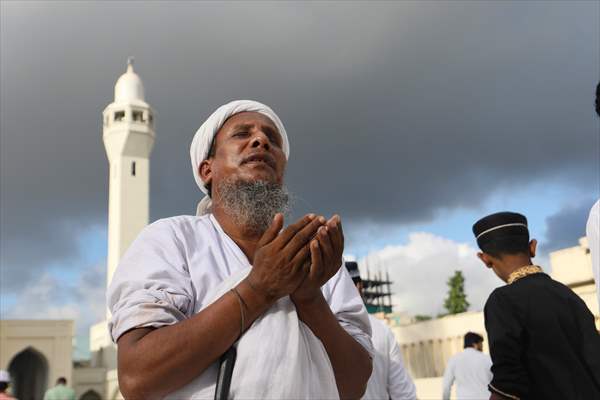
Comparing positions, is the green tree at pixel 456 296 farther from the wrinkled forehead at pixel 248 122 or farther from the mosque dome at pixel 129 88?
the wrinkled forehead at pixel 248 122

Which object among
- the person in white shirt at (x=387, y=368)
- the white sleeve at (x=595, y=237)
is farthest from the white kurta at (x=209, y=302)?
the person in white shirt at (x=387, y=368)

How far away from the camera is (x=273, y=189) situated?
177 centimetres

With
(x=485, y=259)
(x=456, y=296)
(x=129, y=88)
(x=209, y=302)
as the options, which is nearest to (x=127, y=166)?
(x=129, y=88)

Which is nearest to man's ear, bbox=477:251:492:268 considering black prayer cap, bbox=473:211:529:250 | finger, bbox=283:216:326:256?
black prayer cap, bbox=473:211:529:250

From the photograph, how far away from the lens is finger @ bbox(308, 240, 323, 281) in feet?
4.40

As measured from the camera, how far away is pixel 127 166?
1249 inches

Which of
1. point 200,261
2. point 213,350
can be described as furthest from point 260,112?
point 213,350

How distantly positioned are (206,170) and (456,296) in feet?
109

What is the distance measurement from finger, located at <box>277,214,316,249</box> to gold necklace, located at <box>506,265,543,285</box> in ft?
4.75

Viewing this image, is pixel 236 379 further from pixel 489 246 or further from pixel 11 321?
pixel 11 321

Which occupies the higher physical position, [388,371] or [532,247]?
[532,247]

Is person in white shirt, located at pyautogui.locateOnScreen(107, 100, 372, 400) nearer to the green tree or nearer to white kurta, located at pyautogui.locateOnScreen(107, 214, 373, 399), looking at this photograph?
white kurta, located at pyautogui.locateOnScreen(107, 214, 373, 399)

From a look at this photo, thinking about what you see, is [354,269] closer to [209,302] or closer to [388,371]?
[388,371]

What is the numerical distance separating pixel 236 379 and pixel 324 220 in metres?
0.39
